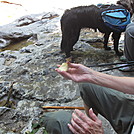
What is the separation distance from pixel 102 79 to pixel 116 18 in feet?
7.39

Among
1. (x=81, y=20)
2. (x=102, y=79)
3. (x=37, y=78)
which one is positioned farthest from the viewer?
(x=81, y=20)

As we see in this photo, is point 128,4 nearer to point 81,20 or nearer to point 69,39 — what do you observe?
point 81,20

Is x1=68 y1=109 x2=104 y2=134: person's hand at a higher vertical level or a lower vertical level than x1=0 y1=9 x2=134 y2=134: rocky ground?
higher

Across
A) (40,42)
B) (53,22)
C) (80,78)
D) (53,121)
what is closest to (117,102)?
(80,78)

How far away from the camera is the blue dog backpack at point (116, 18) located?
9.68ft

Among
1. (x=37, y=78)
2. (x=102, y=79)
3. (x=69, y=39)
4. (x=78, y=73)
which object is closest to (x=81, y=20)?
(x=69, y=39)

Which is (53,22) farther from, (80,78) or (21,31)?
(80,78)

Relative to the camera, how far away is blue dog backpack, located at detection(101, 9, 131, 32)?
2951 mm

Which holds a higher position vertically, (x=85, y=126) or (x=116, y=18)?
(x=116, y=18)

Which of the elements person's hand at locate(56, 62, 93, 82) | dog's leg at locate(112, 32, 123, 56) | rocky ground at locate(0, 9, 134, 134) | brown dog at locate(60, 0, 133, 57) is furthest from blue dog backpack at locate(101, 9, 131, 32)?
person's hand at locate(56, 62, 93, 82)

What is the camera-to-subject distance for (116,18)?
9.65ft

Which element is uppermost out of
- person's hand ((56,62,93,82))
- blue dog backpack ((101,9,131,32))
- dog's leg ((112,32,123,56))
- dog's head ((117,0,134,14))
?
dog's head ((117,0,134,14))

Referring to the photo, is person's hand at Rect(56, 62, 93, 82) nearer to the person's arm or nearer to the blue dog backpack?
the person's arm

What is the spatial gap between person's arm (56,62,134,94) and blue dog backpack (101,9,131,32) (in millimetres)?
2125
